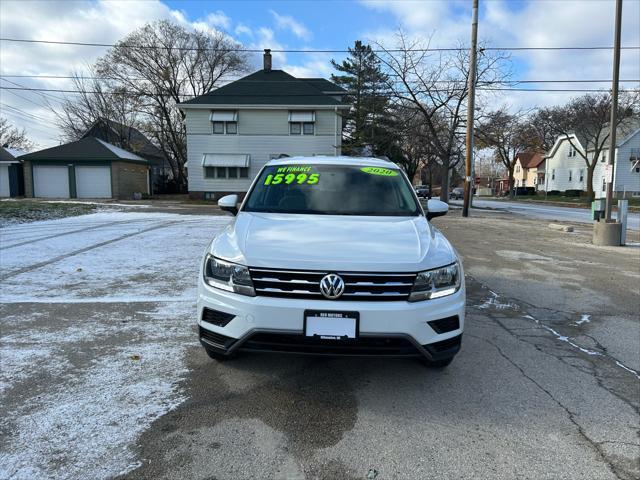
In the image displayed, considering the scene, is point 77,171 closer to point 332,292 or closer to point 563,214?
point 563,214

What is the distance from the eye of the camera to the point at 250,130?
28641mm

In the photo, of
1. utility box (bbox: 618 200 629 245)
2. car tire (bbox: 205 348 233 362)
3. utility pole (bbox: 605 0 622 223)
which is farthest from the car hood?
utility box (bbox: 618 200 629 245)

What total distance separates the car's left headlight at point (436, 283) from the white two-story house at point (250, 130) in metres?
25.3

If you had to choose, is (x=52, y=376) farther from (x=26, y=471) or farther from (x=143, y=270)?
(x=143, y=270)

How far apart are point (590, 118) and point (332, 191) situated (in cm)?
4512

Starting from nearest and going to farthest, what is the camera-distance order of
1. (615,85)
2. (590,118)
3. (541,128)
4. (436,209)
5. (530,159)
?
(436,209)
(615,85)
(590,118)
(541,128)
(530,159)

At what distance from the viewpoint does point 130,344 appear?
4.22m

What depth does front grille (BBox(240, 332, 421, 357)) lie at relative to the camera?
294 cm

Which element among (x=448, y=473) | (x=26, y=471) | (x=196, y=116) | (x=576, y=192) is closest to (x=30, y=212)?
(x=196, y=116)

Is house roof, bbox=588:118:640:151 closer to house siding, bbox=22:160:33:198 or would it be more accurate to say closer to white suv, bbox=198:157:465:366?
white suv, bbox=198:157:465:366

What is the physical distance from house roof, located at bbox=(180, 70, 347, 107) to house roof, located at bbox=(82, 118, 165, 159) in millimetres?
16702

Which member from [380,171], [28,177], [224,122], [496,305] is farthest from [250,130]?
[380,171]

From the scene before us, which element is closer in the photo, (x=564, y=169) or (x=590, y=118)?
(x=590, y=118)

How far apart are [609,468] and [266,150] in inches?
1087
